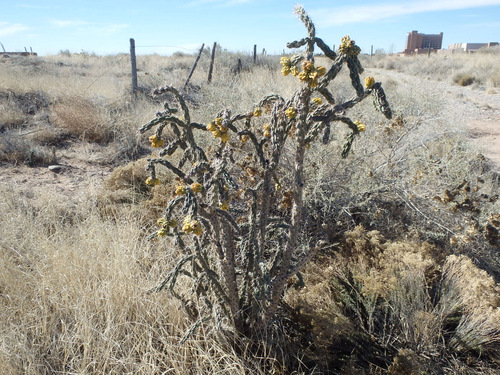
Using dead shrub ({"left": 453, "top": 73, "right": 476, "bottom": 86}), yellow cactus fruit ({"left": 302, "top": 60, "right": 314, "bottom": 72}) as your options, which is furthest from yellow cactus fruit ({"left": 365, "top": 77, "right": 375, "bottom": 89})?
dead shrub ({"left": 453, "top": 73, "right": 476, "bottom": 86})

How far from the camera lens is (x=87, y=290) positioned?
6.67ft

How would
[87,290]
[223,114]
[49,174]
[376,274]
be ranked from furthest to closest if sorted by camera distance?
[49,174] → [376,274] → [87,290] → [223,114]

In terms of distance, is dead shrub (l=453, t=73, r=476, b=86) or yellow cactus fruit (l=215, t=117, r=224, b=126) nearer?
yellow cactus fruit (l=215, t=117, r=224, b=126)

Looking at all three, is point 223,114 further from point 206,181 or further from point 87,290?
point 87,290

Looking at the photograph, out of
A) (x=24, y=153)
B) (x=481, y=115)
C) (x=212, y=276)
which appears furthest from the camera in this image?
(x=481, y=115)

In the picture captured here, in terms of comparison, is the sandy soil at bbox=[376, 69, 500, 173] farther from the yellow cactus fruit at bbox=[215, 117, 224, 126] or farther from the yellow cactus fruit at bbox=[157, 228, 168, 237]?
the yellow cactus fruit at bbox=[157, 228, 168, 237]

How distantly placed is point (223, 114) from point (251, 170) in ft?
4.00

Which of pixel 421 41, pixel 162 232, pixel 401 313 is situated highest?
pixel 421 41

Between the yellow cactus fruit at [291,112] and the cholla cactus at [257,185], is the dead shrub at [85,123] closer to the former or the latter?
the cholla cactus at [257,185]

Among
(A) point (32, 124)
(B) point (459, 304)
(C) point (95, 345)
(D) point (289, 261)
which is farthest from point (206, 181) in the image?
(A) point (32, 124)

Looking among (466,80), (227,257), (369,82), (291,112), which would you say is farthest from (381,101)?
(466,80)

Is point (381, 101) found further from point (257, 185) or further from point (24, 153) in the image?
point (24, 153)

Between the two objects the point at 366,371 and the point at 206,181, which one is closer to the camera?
the point at 206,181

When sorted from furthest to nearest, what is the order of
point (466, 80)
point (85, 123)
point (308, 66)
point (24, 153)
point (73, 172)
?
point (466, 80)
point (85, 123)
point (24, 153)
point (73, 172)
point (308, 66)
